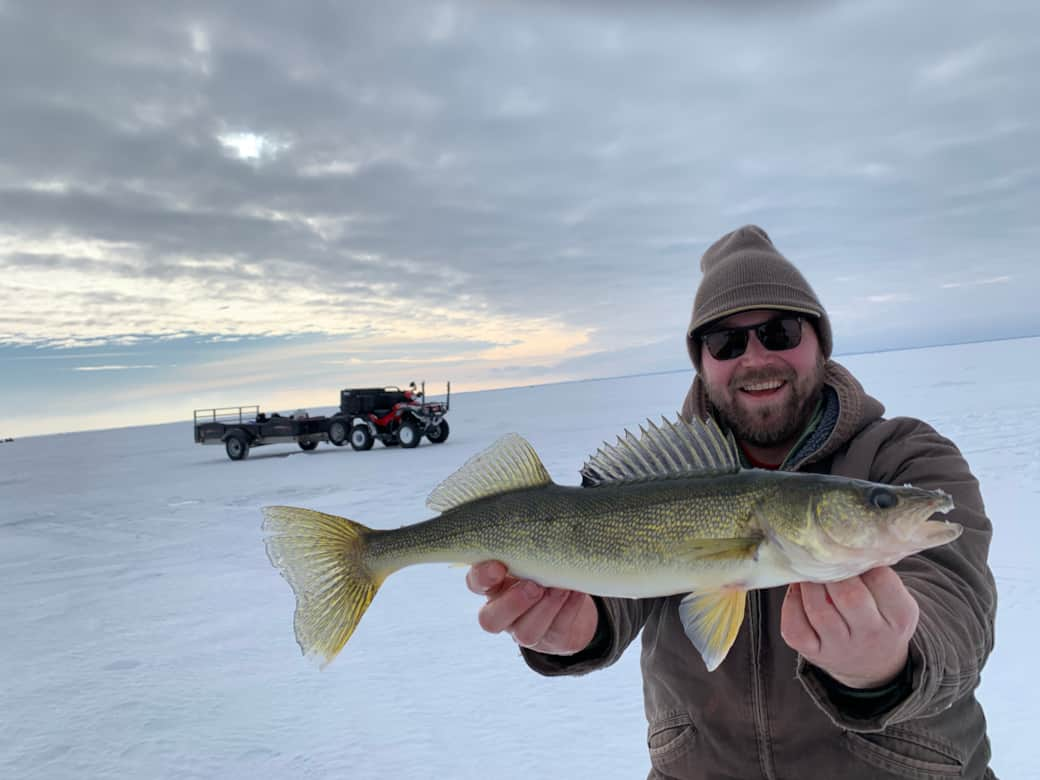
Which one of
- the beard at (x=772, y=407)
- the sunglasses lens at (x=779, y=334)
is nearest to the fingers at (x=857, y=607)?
the beard at (x=772, y=407)

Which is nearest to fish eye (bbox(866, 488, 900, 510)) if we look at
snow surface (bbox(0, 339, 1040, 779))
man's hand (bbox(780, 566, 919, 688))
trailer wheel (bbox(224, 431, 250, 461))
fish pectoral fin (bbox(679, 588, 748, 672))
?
man's hand (bbox(780, 566, 919, 688))

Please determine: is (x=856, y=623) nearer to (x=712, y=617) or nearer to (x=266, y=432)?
(x=712, y=617)

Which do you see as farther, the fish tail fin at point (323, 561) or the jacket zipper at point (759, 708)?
the fish tail fin at point (323, 561)

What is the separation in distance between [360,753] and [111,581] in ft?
15.0

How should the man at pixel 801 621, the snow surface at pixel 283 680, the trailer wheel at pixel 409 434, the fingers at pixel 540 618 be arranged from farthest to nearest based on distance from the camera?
1. the trailer wheel at pixel 409 434
2. the snow surface at pixel 283 680
3. the fingers at pixel 540 618
4. the man at pixel 801 621

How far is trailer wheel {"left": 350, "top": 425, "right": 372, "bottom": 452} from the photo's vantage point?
57.0 ft

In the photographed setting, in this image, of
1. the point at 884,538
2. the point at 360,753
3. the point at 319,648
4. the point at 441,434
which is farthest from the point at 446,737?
the point at 441,434

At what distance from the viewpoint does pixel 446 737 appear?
335 cm

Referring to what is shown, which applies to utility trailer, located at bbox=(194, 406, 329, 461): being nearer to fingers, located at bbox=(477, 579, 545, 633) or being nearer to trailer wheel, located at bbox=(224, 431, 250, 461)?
trailer wheel, located at bbox=(224, 431, 250, 461)

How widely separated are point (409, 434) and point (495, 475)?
49.2 ft

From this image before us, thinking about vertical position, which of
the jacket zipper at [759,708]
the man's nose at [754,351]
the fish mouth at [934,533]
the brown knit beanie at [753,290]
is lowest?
the jacket zipper at [759,708]

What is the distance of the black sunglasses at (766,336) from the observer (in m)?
2.60

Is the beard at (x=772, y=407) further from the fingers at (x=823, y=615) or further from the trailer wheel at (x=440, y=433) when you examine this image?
the trailer wheel at (x=440, y=433)

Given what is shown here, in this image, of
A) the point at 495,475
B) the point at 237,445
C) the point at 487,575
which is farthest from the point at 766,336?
the point at 237,445
